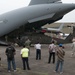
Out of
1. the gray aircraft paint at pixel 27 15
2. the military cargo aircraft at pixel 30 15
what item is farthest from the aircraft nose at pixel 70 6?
the gray aircraft paint at pixel 27 15

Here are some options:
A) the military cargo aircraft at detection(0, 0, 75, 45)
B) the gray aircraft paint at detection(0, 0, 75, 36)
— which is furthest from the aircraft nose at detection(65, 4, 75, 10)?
the gray aircraft paint at detection(0, 0, 75, 36)

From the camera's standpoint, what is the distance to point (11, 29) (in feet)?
79.3

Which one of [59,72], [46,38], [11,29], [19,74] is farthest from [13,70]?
[46,38]

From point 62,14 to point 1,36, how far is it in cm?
808

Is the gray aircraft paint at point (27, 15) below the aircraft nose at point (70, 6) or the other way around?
below

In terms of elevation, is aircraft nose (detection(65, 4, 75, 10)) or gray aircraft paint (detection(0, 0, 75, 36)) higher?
aircraft nose (detection(65, 4, 75, 10))

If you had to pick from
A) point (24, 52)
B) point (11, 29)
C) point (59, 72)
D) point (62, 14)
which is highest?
point (62, 14)

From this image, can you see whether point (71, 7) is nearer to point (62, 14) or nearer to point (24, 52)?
point (62, 14)

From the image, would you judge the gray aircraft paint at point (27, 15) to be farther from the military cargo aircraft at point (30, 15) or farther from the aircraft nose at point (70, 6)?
the aircraft nose at point (70, 6)

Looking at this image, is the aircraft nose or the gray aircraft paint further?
the aircraft nose

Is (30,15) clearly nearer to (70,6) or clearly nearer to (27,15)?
(27,15)

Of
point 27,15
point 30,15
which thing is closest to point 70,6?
point 30,15

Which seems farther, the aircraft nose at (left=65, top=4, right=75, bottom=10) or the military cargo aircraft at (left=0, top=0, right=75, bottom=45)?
the aircraft nose at (left=65, top=4, right=75, bottom=10)

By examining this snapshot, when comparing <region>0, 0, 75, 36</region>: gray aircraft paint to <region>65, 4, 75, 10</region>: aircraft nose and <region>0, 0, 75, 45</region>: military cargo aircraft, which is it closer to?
<region>0, 0, 75, 45</region>: military cargo aircraft
